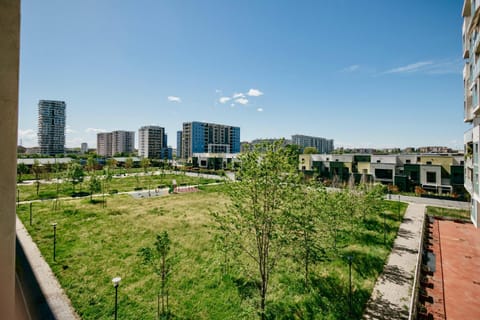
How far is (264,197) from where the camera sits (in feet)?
26.2

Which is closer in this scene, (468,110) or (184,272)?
(184,272)

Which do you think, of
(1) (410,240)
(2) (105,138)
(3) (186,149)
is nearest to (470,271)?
(1) (410,240)

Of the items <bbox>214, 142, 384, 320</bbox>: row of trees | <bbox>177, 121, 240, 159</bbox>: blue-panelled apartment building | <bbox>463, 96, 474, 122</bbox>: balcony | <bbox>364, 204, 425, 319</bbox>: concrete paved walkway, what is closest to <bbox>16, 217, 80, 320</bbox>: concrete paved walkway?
<bbox>214, 142, 384, 320</bbox>: row of trees

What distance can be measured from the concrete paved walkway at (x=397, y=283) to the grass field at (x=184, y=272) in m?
0.36

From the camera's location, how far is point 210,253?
1364 centimetres

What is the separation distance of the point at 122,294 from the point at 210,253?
16.6 feet

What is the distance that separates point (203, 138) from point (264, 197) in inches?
3841

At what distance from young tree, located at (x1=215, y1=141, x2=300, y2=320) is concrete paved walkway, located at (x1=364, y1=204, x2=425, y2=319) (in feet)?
16.5

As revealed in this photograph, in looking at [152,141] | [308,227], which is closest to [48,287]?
[308,227]

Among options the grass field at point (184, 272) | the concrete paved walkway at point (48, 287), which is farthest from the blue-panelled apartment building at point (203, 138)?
the concrete paved walkway at point (48, 287)

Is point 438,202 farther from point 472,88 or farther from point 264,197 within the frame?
point 264,197

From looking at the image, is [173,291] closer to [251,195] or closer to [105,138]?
[251,195]

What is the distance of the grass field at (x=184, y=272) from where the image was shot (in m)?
9.01

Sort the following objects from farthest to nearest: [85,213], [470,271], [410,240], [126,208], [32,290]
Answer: [126,208] → [85,213] → [410,240] → [470,271] → [32,290]
